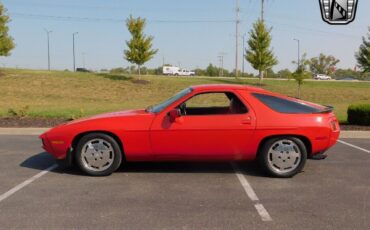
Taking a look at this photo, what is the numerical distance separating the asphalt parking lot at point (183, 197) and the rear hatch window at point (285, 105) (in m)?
0.99

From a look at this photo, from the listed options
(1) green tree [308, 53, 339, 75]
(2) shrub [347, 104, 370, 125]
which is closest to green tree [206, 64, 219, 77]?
(1) green tree [308, 53, 339, 75]

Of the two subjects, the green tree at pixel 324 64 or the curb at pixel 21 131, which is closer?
the curb at pixel 21 131

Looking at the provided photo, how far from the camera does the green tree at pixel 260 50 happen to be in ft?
128

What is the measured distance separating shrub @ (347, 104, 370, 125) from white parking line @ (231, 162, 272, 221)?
644 centimetres

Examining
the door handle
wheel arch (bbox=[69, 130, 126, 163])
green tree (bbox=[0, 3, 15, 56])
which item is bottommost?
wheel arch (bbox=[69, 130, 126, 163])

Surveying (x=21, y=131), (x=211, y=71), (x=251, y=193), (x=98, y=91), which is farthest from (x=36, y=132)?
(x=211, y=71)

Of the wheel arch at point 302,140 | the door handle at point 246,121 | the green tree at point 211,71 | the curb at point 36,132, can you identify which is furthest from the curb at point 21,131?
the green tree at point 211,71

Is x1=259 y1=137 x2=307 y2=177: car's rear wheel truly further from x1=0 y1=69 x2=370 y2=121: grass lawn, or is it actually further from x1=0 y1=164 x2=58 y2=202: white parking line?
x1=0 y1=69 x2=370 y2=121: grass lawn

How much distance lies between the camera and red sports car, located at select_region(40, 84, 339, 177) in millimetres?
5844

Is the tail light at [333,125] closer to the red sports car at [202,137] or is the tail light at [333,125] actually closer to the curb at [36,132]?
the red sports car at [202,137]

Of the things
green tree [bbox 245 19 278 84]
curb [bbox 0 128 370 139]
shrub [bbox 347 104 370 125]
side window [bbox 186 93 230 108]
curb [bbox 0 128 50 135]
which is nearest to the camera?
side window [bbox 186 93 230 108]

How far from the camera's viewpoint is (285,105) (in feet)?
19.7

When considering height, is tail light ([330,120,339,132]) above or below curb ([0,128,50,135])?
above

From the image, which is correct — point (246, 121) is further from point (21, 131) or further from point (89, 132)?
point (21, 131)
